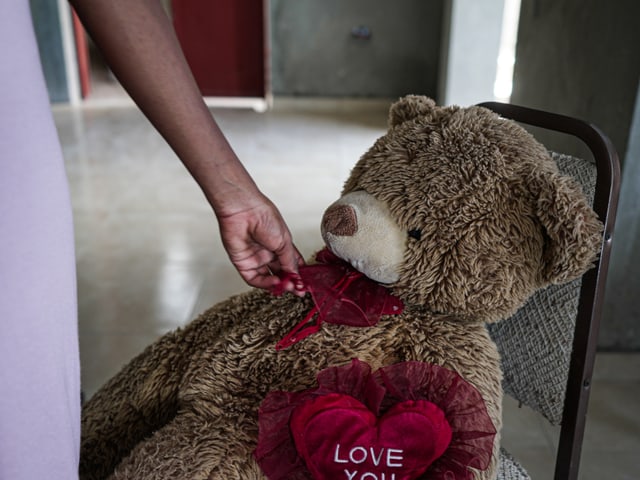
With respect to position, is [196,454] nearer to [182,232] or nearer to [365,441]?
[365,441]

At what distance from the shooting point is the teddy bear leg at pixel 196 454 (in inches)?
26.4

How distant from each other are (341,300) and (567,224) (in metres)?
0.26

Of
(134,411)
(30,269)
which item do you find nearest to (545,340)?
(134,411)

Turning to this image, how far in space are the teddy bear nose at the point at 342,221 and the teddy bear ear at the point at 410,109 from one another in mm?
185

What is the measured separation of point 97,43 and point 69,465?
36cm

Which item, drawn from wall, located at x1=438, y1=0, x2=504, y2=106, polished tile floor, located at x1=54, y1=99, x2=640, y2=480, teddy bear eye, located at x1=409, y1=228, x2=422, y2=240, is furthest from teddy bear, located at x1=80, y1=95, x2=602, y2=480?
wall, located at x1=438, y1=0, x2=504, y2=106

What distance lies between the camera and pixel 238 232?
0.71 metres

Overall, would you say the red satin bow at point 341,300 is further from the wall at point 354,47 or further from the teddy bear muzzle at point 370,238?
the wall at point 354,47

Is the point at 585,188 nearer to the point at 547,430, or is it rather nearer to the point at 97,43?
the point at 97,43

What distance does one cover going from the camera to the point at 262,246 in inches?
29.4

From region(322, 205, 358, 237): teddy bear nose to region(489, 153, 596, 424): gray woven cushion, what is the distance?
1.00ft

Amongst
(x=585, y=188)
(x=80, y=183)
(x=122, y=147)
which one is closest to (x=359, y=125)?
(x=122, y=147)

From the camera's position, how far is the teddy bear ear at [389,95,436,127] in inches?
33.8

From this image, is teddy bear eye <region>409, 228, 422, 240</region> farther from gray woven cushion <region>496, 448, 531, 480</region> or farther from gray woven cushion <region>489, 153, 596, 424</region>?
gray woven cushion <region>496, 448, 531, 480</region>
